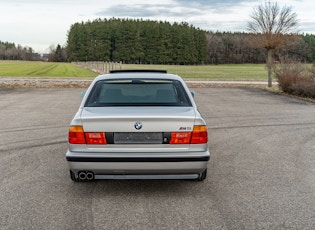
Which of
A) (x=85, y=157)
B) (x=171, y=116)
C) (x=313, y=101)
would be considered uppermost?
(x=171, y=116)

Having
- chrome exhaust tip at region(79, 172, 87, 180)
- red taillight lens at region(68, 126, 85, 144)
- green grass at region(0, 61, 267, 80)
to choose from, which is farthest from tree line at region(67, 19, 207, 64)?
chrome exhaust tip at region(79, 172, 87, 180)

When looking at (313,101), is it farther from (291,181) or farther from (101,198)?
(101,198)

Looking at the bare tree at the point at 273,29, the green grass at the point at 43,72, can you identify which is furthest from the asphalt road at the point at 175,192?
the green grass at the point at 43,72

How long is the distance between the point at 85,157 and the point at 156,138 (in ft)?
2.73

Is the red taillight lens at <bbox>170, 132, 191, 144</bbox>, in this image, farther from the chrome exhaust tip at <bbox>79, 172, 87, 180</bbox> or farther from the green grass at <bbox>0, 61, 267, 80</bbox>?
Result: the green grass at <bbox>0, 61, 267, 80</bbox>

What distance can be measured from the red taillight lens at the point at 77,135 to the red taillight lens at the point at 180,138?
3.41ft

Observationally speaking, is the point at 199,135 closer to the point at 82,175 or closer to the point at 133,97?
the point at 133,97

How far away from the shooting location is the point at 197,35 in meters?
132

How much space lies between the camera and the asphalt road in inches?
162

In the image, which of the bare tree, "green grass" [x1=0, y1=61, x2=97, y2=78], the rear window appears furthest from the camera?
"green grass" [x1=0, y1=61, x2=97, y2=78]

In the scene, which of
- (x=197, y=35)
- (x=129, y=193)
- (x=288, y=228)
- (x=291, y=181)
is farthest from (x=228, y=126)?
(x=197, y=35)

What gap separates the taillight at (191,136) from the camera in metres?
4.66

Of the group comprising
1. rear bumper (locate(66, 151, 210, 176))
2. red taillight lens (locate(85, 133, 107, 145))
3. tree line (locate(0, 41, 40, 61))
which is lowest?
tree line (locate(0, 41, 40, 61))

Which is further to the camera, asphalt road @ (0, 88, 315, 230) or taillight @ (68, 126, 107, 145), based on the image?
taillight @ (68, 126, 107, 145)
